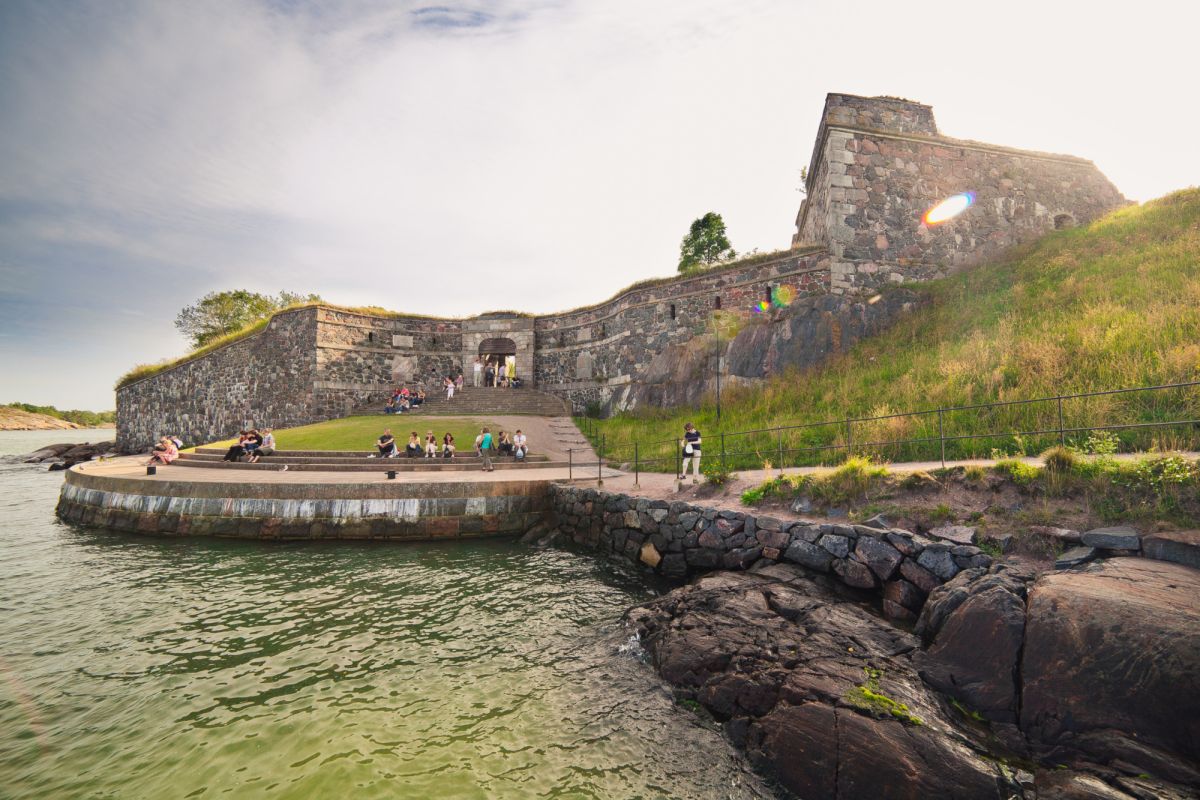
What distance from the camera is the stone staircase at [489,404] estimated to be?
79.6 feet

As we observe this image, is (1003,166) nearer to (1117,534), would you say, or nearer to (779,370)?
(779,370)

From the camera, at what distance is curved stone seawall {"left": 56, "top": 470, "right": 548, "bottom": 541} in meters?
11.4

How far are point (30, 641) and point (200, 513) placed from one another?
5.73 meters

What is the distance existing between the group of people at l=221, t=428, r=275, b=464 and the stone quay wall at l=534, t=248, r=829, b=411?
13.8 m

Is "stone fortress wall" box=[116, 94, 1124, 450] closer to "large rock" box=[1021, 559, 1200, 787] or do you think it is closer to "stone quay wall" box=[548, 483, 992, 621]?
"stone quay wall" box=[548, 483, 992, 621]

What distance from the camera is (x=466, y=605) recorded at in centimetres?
766

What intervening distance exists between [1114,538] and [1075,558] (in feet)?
1.38

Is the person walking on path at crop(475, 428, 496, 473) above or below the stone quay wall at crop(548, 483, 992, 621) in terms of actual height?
above

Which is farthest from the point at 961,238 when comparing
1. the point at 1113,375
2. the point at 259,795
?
the point at 259,795

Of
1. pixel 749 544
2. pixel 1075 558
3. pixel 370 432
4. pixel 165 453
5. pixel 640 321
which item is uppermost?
pixel 640 321

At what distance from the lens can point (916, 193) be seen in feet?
59.1

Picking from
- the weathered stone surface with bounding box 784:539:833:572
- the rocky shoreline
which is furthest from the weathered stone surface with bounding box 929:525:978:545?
the weathered stone surface with bounding box 784:539:833:572

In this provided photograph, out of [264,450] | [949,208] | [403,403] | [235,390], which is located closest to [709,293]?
[949,208]

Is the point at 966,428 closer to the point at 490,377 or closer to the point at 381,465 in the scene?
the point at 381,465
